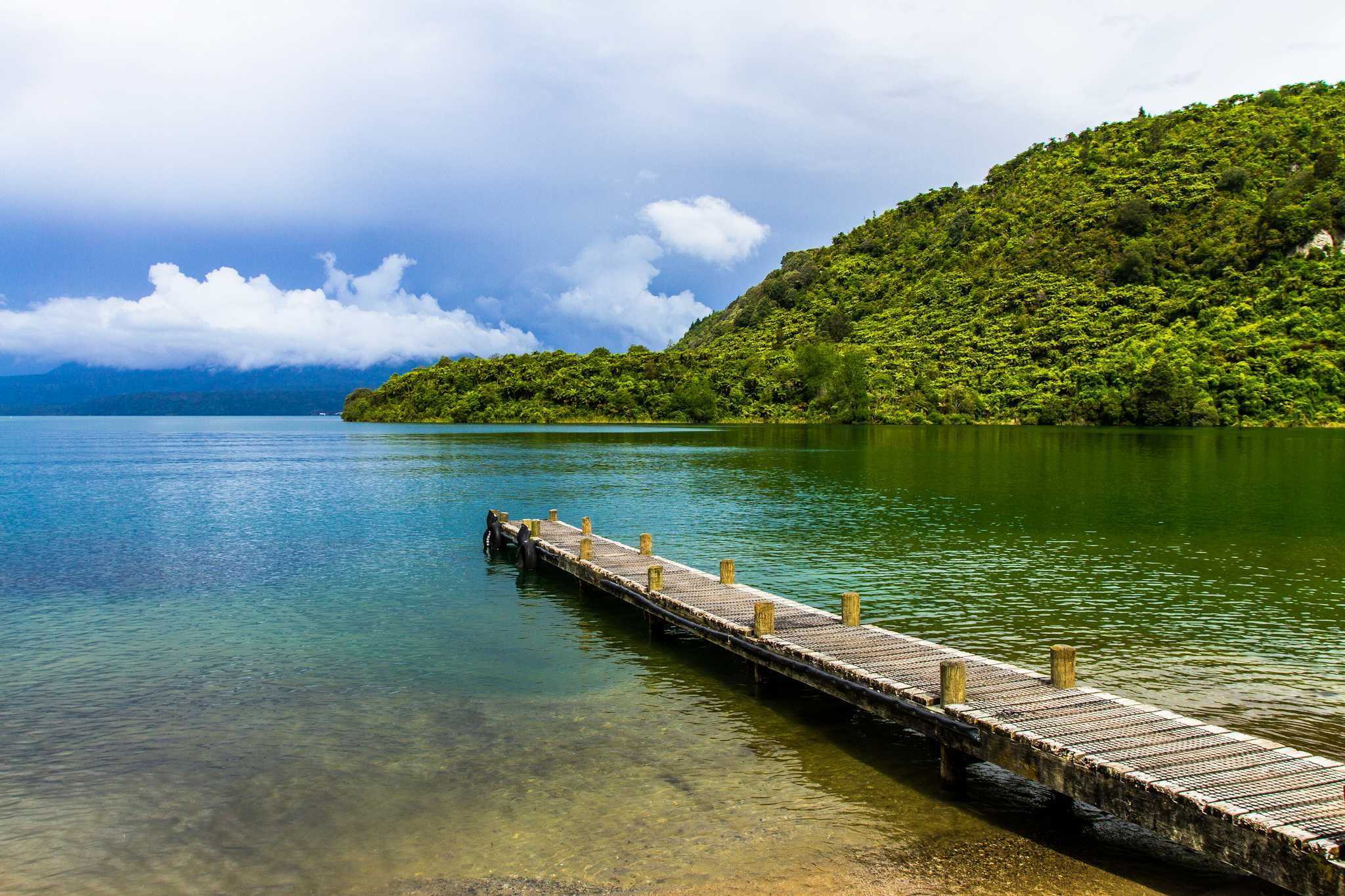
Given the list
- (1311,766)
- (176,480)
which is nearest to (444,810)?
(1311,766)

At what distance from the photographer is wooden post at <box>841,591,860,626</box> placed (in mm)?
16844

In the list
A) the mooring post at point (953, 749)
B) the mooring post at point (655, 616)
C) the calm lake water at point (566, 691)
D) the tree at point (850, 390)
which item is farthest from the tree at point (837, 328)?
the mooring post at point (953, 749)

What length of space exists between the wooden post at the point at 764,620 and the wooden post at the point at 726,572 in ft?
15.0

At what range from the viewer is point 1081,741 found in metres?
10.6

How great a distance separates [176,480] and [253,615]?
149 feet

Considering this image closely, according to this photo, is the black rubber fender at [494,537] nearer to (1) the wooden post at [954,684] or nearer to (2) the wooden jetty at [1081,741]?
(2) the wooden jetty at [1081,741]

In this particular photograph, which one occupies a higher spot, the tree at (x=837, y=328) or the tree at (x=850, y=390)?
the tree at (x=837, y=328)

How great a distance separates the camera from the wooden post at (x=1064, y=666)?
41.2 ft

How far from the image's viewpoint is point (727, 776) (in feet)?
40.3

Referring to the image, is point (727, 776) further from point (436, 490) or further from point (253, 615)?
point (436, 490)

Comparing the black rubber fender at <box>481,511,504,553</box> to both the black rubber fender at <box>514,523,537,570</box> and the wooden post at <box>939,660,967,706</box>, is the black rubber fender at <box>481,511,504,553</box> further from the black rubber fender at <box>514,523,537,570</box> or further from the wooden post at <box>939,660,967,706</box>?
the wooden post at <box>939,660,967,706</box>

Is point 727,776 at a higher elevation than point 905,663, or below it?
below

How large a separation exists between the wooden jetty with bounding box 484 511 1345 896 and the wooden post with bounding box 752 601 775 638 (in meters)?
0.03

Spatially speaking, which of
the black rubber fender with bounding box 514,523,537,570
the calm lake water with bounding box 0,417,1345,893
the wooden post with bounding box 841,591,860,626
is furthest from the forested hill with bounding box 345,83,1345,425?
the wooden post with bounding box 841,591,860,626
